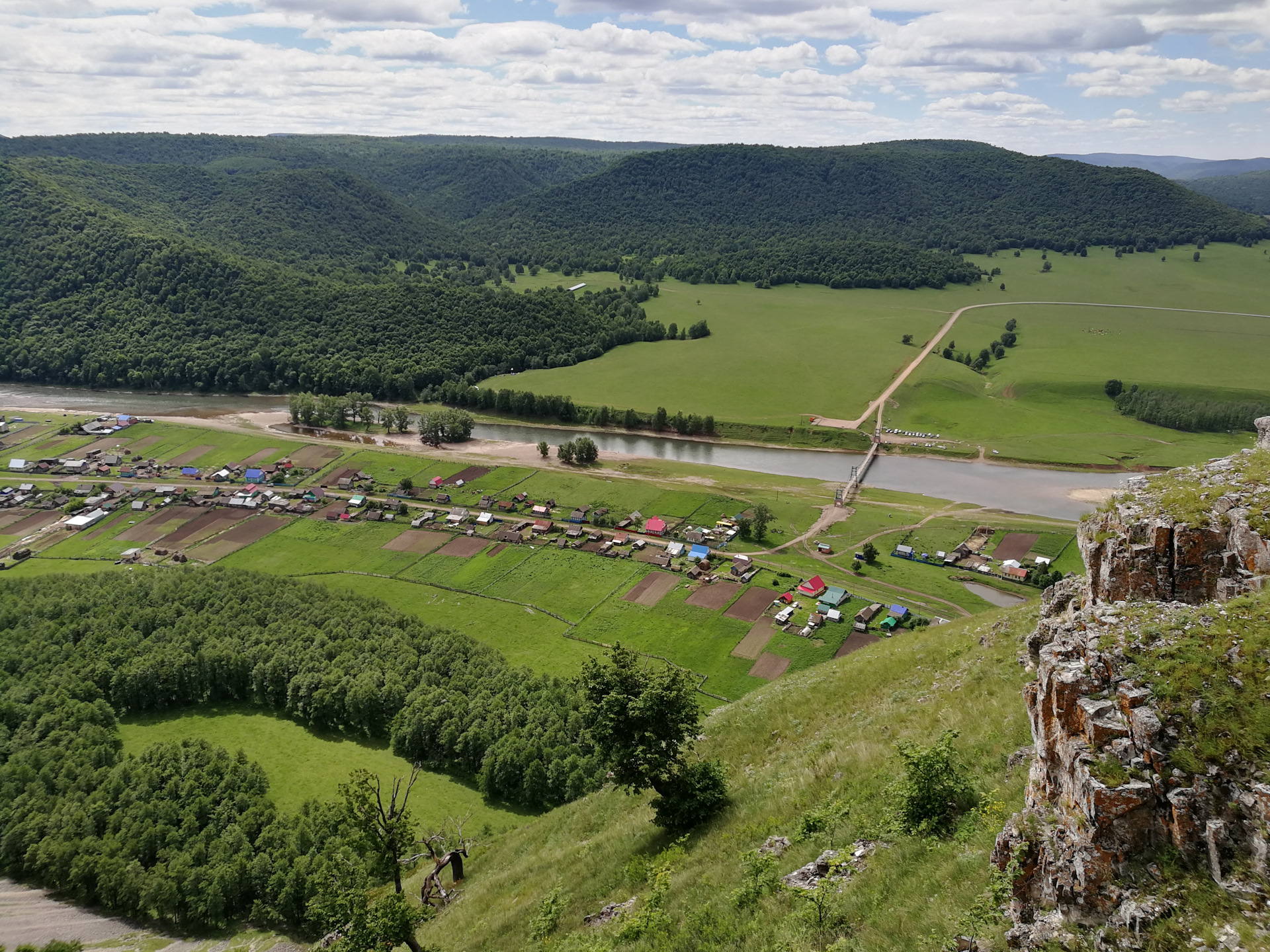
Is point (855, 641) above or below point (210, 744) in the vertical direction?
above

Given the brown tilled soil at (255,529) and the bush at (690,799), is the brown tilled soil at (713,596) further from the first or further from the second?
the brown tilled soil at (255,529)

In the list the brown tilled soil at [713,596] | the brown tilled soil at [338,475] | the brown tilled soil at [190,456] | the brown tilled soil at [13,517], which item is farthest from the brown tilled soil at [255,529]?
the brown tilled soil at [713,596]

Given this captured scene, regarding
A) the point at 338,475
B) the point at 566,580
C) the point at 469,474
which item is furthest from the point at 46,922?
the point at 338,475

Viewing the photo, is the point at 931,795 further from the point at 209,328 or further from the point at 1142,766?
the point at 209,328

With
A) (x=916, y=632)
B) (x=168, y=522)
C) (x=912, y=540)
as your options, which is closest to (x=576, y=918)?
(x=916, y=632)

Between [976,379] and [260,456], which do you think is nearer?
[260,456]

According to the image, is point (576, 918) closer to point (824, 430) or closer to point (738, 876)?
point (738, 876)

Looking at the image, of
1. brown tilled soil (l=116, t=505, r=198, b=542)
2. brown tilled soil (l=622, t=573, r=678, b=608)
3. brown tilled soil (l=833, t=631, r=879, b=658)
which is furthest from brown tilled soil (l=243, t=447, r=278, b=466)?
brown tilled soil (l=833, t=631, r=879, b=658)
